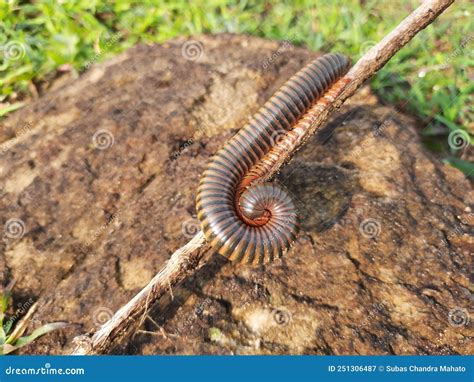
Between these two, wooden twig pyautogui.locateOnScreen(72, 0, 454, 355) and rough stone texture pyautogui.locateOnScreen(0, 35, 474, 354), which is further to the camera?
rough stone texture pyautogui.locateOnScreen(0, 35, 474, 354)

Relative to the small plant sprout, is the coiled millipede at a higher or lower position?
higher

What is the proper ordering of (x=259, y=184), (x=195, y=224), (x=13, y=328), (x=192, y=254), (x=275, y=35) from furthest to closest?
(x=275, y=35)
(x=195, y=224)
(x=13, y=328)
(x=259, y=184)
(x=192, y=254)

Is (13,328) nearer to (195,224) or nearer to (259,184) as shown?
(195,224)

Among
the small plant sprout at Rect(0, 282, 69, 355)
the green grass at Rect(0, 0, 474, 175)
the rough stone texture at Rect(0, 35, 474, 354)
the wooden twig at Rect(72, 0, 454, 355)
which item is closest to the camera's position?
the wooden twig at Rect(72, 0, 454, 355)

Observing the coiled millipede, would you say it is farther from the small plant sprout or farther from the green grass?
the green grass

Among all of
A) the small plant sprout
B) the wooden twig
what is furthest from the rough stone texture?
the wooden twig

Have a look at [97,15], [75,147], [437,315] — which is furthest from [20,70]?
[437,315]

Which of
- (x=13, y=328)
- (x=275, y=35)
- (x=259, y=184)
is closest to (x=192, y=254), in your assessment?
(x=259, y=184)

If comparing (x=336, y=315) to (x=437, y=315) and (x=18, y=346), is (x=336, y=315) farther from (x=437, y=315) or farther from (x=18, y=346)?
(x=18, y=346)
